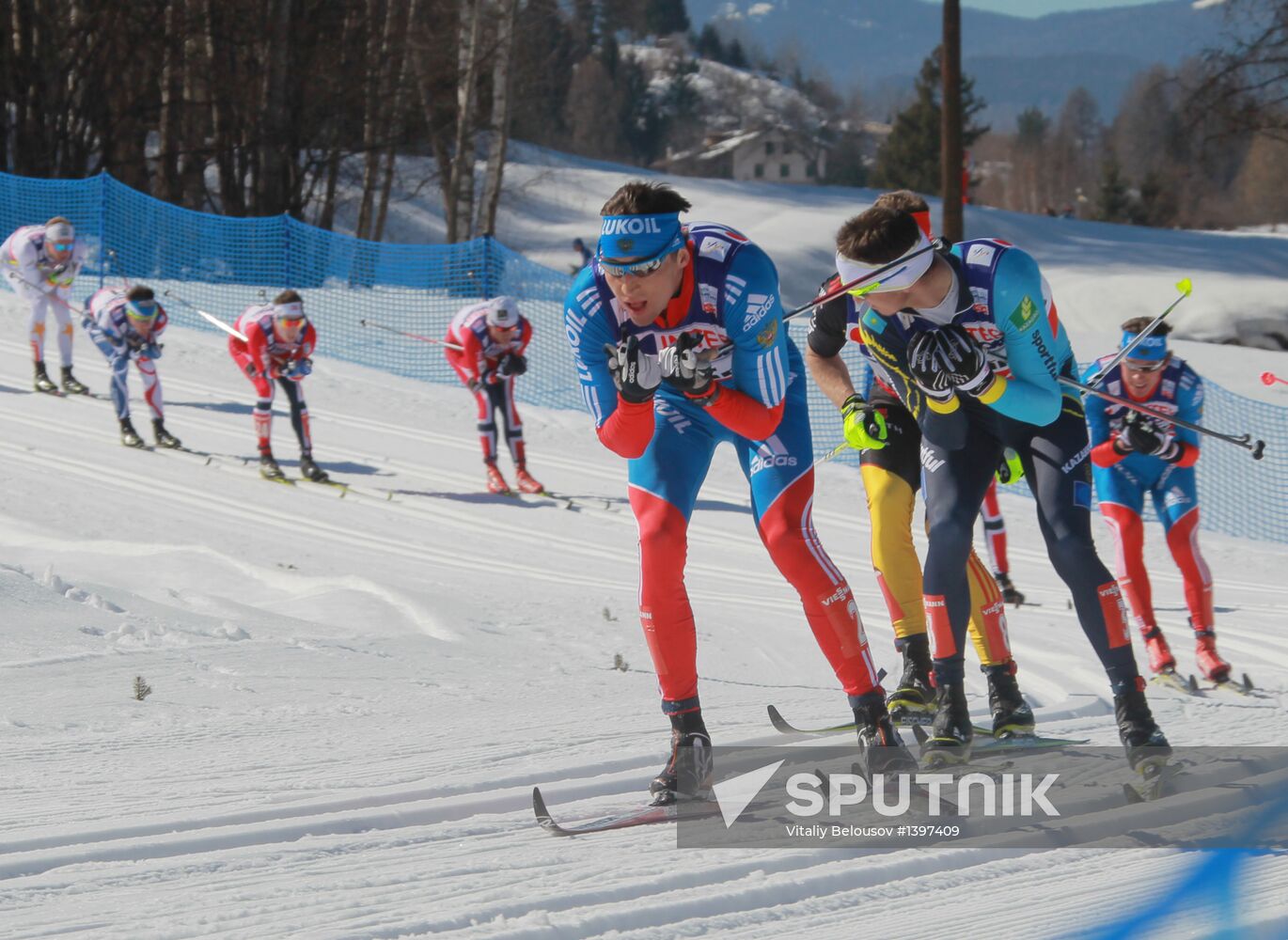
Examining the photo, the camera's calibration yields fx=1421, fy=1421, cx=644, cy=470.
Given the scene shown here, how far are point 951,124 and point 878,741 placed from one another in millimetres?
15032

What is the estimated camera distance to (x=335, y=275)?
19703 mm

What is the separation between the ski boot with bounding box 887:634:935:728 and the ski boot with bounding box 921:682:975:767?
1.41 feet

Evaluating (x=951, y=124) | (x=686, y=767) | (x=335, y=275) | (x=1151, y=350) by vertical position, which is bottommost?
(x=686, y=767)

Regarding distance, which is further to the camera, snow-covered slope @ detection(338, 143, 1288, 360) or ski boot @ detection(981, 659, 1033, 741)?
snow-covered slope @ detection(338, 143, 1288, 360)

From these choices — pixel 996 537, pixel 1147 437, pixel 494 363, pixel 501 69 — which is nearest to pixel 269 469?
pixel 494 363

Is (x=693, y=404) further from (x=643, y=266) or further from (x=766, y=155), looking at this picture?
(x=766, y=155)

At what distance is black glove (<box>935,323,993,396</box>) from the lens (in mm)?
4316

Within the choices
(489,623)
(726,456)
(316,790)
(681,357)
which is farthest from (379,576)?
(726,456)

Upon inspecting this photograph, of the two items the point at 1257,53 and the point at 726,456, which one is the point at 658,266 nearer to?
the point at 726,456

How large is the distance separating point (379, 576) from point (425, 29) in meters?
21.0

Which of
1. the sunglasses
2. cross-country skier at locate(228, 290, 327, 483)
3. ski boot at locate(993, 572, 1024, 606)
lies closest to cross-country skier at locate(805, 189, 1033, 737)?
the sunglasses

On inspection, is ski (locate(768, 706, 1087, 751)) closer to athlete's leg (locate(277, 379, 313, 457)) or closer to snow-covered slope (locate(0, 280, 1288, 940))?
snow-covered slope (locate(0, 280, 1288, 940))

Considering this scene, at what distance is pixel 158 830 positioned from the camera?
3805mm

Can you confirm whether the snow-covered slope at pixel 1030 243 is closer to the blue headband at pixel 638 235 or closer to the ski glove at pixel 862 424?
the ski glove at pixel 862 424
